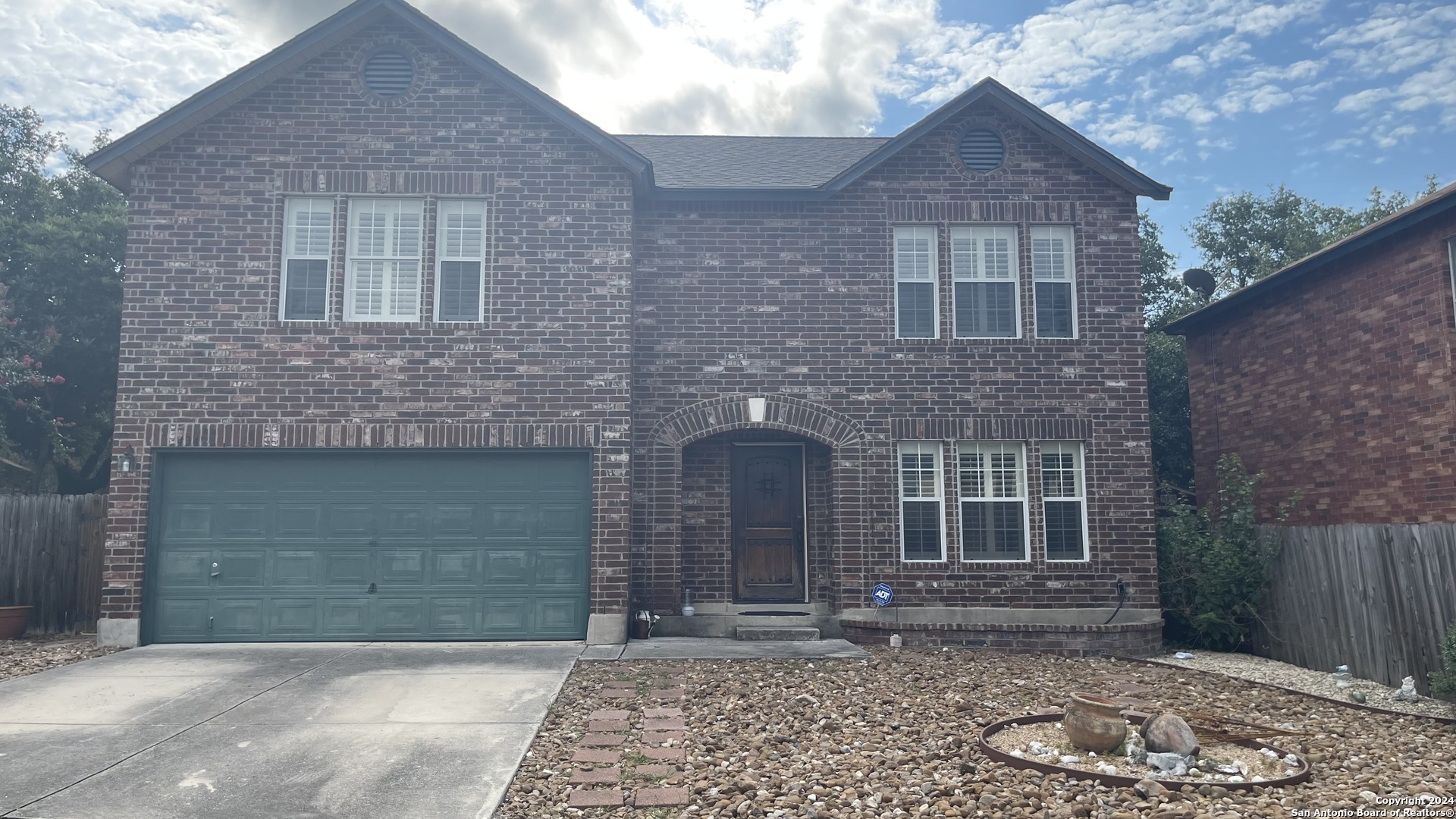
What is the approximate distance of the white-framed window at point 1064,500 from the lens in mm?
11664

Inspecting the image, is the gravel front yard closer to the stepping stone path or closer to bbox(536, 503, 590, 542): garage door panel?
the stepping stone path

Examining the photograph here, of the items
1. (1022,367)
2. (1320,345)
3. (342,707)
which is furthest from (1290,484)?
(342,707)

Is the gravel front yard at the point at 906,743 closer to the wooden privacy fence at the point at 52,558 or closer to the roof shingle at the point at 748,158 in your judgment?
the roof shingle at the point at 748,158

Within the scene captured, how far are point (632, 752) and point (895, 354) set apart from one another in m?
6.76

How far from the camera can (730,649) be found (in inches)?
408

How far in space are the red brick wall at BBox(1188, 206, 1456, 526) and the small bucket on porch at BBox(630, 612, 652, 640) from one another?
8.50 m

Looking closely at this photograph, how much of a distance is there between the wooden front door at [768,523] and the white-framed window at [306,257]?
5366 millimetres

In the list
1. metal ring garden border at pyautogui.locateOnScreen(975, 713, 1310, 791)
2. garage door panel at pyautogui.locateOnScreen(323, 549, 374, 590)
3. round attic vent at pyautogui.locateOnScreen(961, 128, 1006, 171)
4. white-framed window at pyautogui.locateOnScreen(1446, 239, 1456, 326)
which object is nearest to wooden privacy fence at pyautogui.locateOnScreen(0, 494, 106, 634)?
garage door panel at pyautogui.locateOnScreen(323, 549, 374, 590)

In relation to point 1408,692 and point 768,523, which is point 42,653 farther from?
point 1408,692

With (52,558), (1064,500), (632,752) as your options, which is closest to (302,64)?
(52,558)

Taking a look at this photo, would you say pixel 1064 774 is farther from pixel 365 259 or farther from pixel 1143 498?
pixel 365 259

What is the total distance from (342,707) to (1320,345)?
11833mm

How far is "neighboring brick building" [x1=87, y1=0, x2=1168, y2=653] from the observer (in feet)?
35.0

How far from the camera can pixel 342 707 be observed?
7.55m
